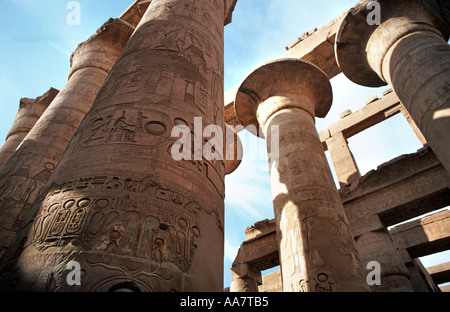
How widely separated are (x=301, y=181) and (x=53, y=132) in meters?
4.82

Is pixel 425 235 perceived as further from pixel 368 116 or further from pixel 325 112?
pixel 368 116

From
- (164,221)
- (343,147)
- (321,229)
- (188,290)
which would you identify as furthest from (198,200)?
(343,147)

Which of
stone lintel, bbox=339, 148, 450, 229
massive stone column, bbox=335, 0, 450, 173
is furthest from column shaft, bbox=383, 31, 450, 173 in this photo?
stone lintel, bbox=339, 148, 450, 229

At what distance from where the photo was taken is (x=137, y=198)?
1.82m

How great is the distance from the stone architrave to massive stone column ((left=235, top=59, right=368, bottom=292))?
6.29 meters

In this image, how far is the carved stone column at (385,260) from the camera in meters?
6.10

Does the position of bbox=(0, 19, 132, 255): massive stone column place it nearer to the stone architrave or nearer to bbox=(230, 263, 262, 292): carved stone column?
the stone architrave

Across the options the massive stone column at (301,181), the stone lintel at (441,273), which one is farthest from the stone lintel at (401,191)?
the stone lintel at (441,273)

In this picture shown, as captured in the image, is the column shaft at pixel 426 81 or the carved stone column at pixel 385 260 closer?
the column shaft at pixel 426 81

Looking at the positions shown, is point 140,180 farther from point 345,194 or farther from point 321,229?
point 345,194

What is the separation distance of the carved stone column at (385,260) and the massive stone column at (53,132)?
21.8 ft

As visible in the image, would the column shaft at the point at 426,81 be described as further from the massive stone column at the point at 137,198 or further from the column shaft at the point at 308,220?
the massive stone column at the point at 137,198

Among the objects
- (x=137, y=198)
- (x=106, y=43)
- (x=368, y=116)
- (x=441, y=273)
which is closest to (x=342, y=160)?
(x=368, y=116)

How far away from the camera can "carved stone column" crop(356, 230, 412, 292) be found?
6.10 m
